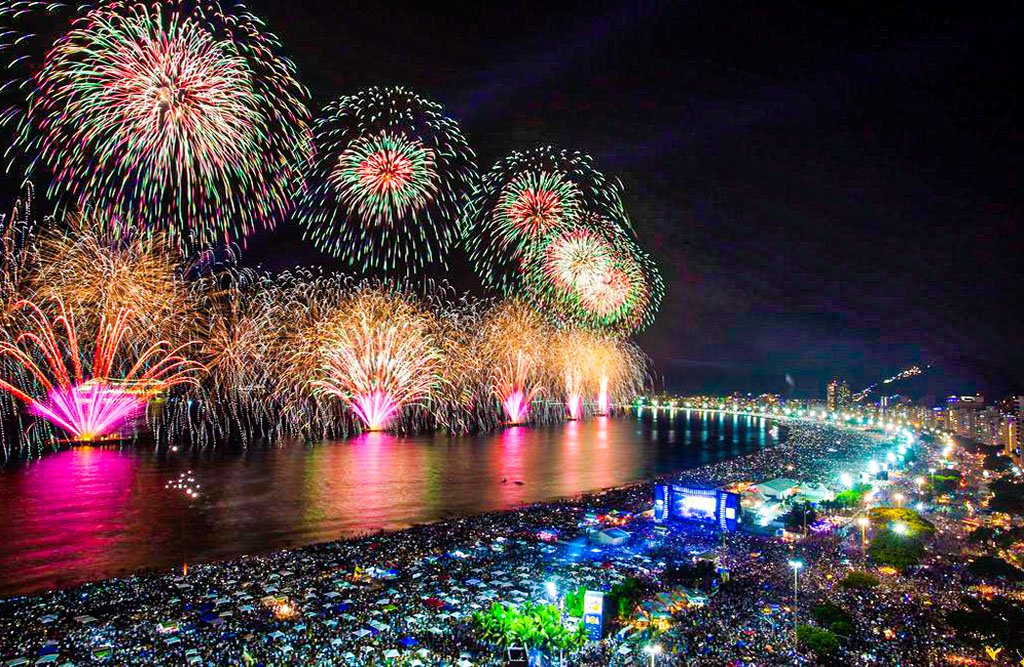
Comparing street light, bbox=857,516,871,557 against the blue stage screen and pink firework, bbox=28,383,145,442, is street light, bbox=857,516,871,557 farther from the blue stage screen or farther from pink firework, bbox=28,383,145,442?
pink firework, bbox=28,383,145,442

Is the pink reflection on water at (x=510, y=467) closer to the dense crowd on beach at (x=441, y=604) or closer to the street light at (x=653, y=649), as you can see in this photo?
the dense crowd on beach at (x=441, y=604)

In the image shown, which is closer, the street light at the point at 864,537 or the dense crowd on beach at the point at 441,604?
the dense crowd on beach at the point at 441,604

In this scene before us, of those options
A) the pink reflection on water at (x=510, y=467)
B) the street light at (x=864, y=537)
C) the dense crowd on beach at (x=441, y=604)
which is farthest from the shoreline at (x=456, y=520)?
the street light at (x=864, y=537)

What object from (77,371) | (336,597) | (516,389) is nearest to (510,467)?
(336,597)

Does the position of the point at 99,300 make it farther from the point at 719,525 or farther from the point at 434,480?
the point at 719,525

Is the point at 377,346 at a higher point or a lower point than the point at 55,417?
higher

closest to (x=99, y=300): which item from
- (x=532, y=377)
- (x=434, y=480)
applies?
(x=434, y=480)

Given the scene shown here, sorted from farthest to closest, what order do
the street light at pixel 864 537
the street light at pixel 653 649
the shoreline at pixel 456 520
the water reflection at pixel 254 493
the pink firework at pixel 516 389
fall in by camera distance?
the pink firework at pixel 516 389
the street light at pixel 864 537
the water reflection at pixel 254 493
the shoreline at pixel 456 520
the street light at pixel 653 649
